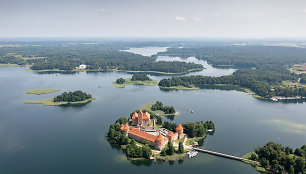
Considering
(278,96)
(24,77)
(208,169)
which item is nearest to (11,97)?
(24,77)

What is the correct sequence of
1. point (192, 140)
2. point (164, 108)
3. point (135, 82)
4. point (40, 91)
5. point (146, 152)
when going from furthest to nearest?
point (135, 82) < point (40, 91) < point (164, 108) < point (192, 140) < point (146, 152)

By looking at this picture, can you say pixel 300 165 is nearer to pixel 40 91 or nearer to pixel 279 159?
pixel 279 159

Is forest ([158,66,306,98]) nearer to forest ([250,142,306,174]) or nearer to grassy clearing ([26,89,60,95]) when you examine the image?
grassy clearing ([26,89,60,95])

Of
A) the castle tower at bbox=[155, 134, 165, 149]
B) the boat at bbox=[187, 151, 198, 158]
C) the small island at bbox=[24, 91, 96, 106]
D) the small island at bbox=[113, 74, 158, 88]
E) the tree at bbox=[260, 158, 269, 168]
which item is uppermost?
the small island at bbox=[113, 74, 158, 88]

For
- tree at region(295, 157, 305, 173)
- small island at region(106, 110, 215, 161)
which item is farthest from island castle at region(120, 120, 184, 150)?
tree at region(295, 157, 305, 173)

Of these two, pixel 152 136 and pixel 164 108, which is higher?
pixel 164 108

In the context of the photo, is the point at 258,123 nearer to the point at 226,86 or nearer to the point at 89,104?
the point at 226,86

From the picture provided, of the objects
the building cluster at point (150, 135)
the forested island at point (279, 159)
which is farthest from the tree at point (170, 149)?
the forested island at point (279, 159)

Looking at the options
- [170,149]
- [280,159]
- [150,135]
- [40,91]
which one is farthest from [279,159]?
[40,91]
